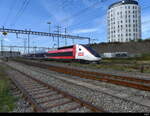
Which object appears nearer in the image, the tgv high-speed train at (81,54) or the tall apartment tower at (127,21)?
the tgv high-speed train at (81,54)

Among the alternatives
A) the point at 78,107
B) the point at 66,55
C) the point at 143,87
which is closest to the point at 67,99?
the point at 78,107

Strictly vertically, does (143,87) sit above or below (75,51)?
below

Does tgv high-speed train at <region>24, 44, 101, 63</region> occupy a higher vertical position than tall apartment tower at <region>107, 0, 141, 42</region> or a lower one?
lower

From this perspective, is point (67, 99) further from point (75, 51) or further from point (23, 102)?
point (75, 51)

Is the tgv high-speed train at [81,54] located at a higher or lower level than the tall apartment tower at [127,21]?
lower

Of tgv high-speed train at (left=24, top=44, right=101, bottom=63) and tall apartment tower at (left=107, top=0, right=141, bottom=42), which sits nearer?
tgv high-speed train at (left=24, top=44, right=101, bottom=63)

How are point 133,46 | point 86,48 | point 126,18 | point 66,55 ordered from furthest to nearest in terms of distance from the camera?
1. point 126,18
2. point 133,46
3. point 66,55
4. point 86,48

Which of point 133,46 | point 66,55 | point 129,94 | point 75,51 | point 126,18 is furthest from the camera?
point 126,18

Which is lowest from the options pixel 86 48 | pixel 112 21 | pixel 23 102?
pixel 23 102

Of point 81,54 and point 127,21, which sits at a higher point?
point 127,21

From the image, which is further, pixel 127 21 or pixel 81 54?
pixel 127 21

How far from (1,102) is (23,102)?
0.82m

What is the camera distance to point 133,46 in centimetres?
4403

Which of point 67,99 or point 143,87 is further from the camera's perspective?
point 143,87
